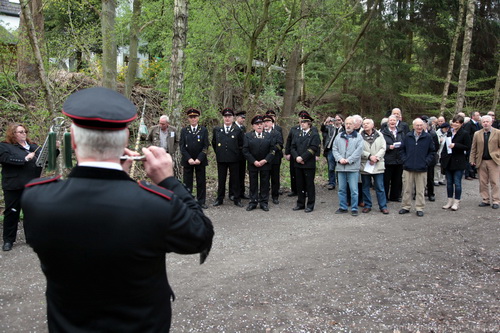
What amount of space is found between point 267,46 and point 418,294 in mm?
9142

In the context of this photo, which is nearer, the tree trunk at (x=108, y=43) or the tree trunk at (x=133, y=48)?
the tree trunk at (x=108, y=43)

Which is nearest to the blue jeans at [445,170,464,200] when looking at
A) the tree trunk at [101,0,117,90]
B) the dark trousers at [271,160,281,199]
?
the dark trousers at [271,160,281,199]

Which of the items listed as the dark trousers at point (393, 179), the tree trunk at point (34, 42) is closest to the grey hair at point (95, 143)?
the tree trunk at point (34, 42)

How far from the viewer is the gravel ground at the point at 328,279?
4266 mm

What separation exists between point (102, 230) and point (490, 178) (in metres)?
10.1

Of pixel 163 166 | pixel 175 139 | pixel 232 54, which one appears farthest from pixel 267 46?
pixel 163 166

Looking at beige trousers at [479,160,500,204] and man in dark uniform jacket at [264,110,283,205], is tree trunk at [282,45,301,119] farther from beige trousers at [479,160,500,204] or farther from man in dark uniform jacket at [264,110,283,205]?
beige trousers at [479,160,500,204]

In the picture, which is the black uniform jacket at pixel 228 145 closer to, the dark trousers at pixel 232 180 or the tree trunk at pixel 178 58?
the dark trousers at pixel 232 180

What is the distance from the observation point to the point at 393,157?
10102 millimetres

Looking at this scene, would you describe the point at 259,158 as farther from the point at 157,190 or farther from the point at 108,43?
the point at 157,190

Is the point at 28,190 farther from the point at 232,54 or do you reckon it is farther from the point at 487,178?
the point at 232,54

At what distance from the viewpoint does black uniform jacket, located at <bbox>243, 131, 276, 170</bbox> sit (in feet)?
31.3

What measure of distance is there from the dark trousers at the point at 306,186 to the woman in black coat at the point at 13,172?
562 centimetres

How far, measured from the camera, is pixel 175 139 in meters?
10.3
